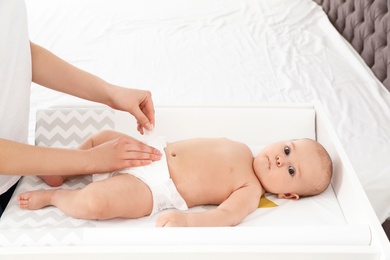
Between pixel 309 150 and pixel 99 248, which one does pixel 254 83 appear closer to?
pixel 309 150

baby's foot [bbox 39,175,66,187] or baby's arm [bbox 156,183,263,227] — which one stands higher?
baby's foot [bbox 39,175,66,187]

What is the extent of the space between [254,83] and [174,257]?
4.57 feet

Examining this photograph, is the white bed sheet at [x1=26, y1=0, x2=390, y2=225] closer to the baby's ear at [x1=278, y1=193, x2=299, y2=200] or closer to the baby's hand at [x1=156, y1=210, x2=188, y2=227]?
the baby's ear at [x1=278, y1=193, x2=299, y2=200]

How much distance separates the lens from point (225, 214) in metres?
1.37

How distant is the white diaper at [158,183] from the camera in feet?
A: 4.70

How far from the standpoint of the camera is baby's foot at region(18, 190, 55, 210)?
1.37m

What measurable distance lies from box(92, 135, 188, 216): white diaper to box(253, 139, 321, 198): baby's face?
0.26m

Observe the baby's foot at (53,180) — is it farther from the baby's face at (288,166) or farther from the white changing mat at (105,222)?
the baby's face at (288,166)

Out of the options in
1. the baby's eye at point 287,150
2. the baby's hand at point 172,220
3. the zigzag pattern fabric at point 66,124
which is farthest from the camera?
the zigzag pattern fabric at point 66,124

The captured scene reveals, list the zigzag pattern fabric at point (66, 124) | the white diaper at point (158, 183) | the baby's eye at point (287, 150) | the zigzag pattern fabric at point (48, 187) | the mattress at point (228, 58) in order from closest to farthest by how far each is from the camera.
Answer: the zigzag pattern fabric at point (48, 187)
the white diaper at point (158, 183)
the baby's eye at point (287, 150)
the zigzag pattern fabric at point (66, 124)
the mattress at point (228, 58)

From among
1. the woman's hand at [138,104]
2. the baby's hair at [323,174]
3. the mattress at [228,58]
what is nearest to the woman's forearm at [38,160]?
the woman's hand at [138,104]

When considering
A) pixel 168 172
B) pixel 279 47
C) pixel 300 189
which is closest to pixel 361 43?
pixel 279 47

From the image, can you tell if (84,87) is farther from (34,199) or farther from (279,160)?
(279,160)

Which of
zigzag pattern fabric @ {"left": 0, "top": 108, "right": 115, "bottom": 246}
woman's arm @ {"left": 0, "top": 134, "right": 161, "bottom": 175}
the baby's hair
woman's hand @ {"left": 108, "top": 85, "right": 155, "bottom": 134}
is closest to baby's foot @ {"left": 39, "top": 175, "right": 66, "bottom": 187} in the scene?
zigzag pattern fabric @ {"left": 0, "top": 108, "right": 115, "bottom": 246}
